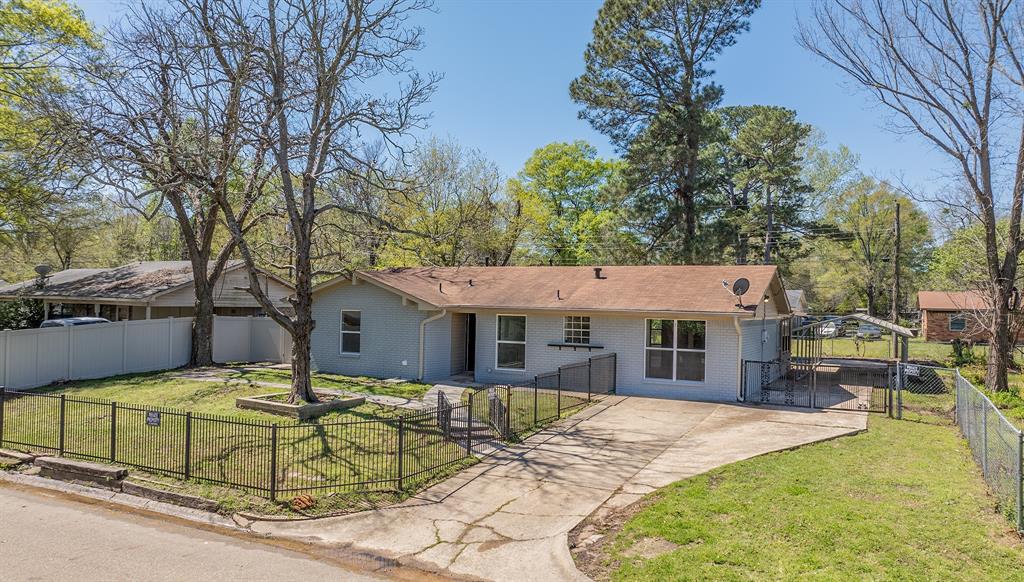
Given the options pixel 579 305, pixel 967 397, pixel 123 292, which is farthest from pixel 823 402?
pixel 123 292

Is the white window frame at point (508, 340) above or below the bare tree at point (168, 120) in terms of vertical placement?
below

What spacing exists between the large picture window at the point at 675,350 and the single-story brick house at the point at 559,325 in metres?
0.03

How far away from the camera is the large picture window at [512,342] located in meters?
18.9

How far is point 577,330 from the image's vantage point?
59.8 ft

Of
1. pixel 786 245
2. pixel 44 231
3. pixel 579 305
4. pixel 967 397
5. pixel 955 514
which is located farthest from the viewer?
pixel 786 245

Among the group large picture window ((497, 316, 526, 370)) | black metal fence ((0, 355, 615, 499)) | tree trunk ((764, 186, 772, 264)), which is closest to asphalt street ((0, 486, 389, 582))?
black metal fence ((0, 355, 615, 499))

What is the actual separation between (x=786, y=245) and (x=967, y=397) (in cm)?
2640

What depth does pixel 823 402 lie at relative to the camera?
52.2 ft

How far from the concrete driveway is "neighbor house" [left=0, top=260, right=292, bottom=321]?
1602 cm

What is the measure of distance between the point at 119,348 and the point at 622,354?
630 inches

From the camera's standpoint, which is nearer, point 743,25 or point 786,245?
point 743,25

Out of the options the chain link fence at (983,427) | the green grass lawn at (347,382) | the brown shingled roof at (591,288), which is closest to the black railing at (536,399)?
the brown shingled roof at (591,288)

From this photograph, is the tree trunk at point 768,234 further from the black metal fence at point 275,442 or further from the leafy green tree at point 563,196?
the black metal fence at point 275,442

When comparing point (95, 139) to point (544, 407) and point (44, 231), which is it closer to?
point (544, 407)
